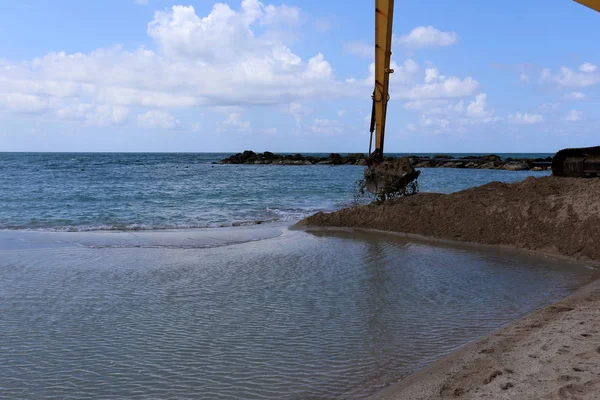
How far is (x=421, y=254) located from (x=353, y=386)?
6.02 m

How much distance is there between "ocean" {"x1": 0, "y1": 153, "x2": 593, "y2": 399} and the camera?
417 cm

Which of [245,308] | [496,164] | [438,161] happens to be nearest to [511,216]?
[245,308]

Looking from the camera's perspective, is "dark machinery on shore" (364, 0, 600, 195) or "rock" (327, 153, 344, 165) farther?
"rock" (327, 153, 344, 165)

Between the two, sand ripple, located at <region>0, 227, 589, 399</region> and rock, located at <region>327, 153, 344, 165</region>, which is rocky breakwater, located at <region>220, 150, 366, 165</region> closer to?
rock, located at <region>327, 153, 344, 165</region>

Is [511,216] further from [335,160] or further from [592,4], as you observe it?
[335,160]

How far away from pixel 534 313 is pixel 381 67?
7.89 meters

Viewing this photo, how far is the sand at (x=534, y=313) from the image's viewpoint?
3.60 meters

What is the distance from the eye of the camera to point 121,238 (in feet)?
39.5

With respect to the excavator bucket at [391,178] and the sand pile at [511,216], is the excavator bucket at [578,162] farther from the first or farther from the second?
the excavator bucket at [391,178]

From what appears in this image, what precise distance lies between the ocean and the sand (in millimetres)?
377

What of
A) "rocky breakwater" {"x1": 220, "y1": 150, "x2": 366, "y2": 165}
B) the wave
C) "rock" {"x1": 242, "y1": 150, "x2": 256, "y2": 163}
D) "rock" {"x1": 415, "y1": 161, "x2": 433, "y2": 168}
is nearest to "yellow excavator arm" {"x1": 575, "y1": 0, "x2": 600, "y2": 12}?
the wave

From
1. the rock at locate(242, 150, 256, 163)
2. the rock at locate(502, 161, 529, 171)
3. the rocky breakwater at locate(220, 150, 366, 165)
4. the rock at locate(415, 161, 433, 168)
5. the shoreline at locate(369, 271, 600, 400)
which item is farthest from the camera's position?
the rock at locate(242, 150, 256, 163)

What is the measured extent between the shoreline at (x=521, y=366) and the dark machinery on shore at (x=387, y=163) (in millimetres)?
7998

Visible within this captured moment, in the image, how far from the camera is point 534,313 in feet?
18.5
